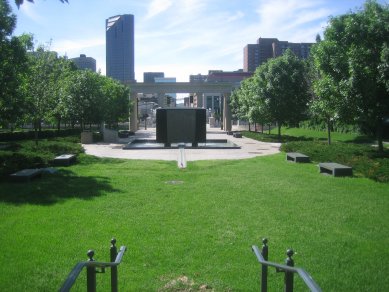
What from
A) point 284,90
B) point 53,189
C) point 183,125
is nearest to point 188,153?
point 183,125

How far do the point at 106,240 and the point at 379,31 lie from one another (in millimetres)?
15073

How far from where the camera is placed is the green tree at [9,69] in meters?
18.5

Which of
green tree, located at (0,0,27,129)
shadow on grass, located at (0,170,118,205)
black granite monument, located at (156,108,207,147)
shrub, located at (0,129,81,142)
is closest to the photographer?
shadow on grass, located at (0,170,118,205)

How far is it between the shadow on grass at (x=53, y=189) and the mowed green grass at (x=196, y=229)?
3 cm

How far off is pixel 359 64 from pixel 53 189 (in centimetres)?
1298

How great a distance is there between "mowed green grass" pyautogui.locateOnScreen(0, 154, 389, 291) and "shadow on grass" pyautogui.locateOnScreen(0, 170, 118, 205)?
3 centimetres

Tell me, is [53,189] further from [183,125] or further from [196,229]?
[183,125]

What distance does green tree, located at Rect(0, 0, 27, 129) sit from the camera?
18.5m

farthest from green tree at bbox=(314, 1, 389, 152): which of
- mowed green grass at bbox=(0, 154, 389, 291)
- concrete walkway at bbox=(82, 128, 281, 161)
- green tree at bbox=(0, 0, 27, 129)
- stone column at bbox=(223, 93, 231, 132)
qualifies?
stone column at bbox=(223, 93, 231, 132)

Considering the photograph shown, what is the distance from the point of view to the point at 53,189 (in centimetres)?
1277

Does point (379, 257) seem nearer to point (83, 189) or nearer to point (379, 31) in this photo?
point (83, 189)

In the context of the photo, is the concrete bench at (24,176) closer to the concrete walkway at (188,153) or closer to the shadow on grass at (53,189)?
the shadow on grass at (53,189)

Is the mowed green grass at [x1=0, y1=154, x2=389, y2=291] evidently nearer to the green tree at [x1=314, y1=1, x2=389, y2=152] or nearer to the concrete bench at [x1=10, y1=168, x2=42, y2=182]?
the concrete bench at [x1=10, y1=168, x2=42, y2=182]

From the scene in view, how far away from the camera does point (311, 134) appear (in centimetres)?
4700
